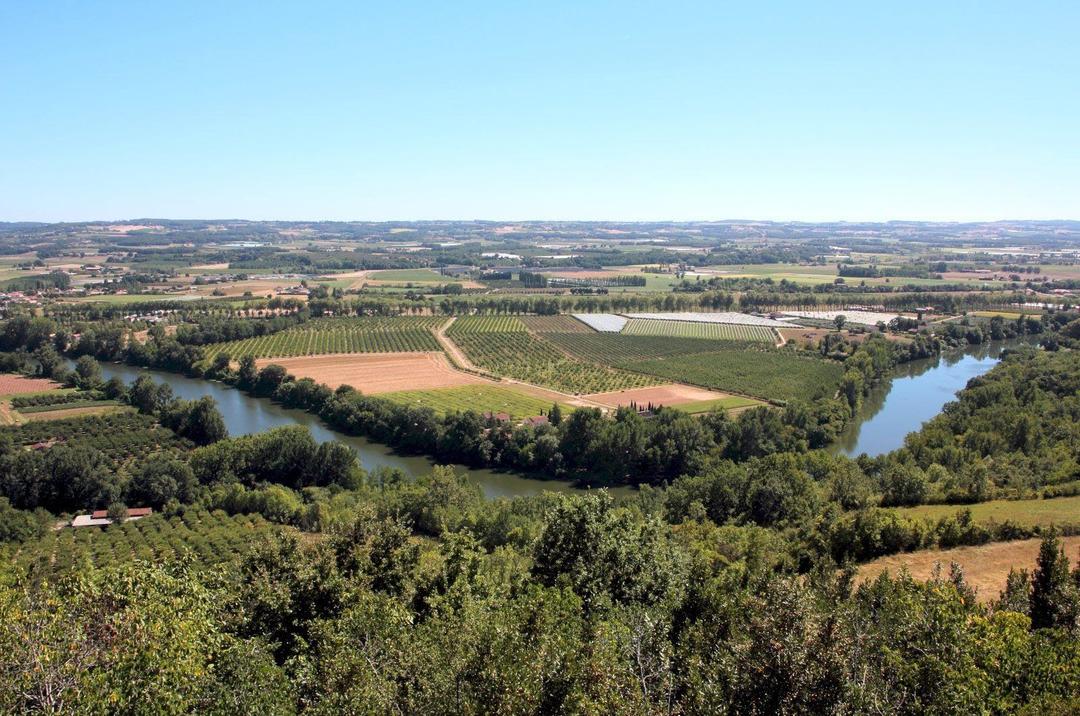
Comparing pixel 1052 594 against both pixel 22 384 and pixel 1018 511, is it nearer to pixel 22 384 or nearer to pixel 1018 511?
pixel 1018 511

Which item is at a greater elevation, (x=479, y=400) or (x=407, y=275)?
(x=407, y=275)

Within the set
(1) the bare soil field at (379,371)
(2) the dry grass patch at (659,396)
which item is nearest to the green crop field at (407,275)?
(1) the bare soil field at (379,371)

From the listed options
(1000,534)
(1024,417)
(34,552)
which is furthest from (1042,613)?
(34,552)

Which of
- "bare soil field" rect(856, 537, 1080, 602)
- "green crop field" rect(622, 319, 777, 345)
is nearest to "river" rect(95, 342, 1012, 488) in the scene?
"green crop field" rect(622, 319, 777, 345)

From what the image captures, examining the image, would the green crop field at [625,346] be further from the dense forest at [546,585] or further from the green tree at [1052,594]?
the green tree at [1052,594]

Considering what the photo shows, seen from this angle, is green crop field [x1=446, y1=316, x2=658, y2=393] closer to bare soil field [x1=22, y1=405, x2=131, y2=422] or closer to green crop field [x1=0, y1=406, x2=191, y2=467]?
green crop field [x1=0, y1=406, x2=191, y2=467]

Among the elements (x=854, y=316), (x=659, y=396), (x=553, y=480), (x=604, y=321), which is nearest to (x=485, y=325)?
(x=604, y=321)

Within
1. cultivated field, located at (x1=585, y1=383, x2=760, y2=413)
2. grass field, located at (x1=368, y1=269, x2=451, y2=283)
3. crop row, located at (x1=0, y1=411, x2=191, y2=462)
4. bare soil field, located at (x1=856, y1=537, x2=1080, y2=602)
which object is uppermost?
grass field, located at (x1=368, y1=269, x2=451, y2=283)
